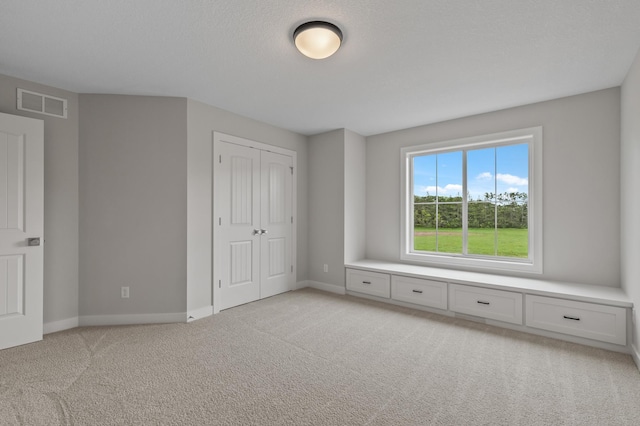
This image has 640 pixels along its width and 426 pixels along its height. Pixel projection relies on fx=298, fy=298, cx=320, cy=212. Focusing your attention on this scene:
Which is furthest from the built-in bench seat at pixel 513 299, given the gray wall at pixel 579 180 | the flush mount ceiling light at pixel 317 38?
the flush mount ceiling light at pixel 317 38

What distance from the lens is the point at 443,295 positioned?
141 inches

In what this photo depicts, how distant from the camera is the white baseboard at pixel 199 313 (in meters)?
3.38

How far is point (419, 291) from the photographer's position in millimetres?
3781

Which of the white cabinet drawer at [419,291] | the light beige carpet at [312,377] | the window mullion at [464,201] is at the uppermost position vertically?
the window mullion at [464,201]

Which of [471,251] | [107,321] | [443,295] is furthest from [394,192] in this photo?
[107,321]

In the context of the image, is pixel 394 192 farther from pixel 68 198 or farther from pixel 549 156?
pixel 68 198

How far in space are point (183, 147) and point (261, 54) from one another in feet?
5.07

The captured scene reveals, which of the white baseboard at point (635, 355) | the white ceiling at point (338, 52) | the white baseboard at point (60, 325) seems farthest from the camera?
the white baseboard at point (60, 325)

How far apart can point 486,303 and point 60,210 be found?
4.63 m

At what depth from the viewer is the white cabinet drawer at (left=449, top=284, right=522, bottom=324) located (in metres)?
3.10

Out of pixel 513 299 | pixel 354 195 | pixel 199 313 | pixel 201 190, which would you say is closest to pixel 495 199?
pixel 513 299

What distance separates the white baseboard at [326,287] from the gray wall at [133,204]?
212 centimetres

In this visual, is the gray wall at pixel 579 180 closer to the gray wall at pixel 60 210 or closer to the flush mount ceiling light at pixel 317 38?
the flush mount ceiling light at pixel 317 38

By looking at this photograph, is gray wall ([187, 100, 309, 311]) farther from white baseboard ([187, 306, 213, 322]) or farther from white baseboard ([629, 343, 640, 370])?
white baseboard ([629, 343, 640, 370])
